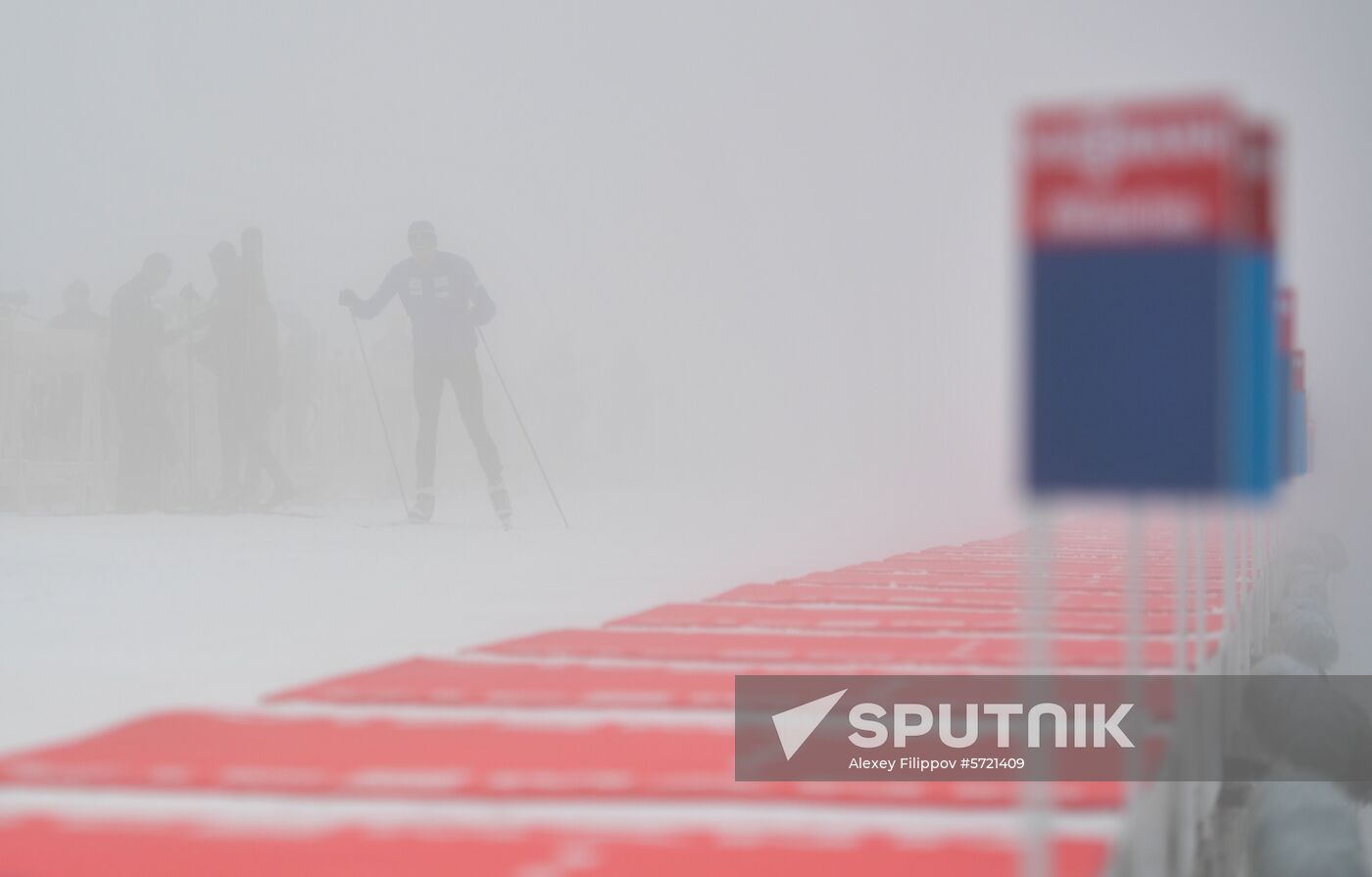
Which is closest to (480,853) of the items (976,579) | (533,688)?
(533,688)

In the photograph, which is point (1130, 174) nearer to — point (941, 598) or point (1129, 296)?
point (1129, 296)

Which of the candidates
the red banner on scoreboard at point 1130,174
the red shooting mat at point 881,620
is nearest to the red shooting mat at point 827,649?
the red shooting mat at point 881,620

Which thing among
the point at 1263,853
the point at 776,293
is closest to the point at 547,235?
the point at 776,293

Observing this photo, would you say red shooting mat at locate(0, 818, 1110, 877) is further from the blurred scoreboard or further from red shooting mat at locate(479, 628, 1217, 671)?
red shooting mat at locate(479, 628, 1217, 671)

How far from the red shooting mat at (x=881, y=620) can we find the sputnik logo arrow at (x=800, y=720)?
0.98 metres

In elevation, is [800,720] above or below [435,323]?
below

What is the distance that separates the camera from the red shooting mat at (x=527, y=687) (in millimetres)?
2445

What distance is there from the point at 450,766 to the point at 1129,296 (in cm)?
111

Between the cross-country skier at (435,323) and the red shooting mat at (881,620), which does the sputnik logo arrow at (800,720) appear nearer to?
the red shooting mat at (881,620)

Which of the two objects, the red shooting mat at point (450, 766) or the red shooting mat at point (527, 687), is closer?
the red shooting mat at point (450, 766)

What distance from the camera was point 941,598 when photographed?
4270mm

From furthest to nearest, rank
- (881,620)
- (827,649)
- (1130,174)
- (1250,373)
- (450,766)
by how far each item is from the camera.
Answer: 1. (881,620)
2. (827,649)
3. (450,766)
4. (1250,373)
5. (1130,174)

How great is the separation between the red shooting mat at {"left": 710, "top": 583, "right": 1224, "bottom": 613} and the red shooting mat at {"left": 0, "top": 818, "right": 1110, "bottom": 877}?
2.36 m

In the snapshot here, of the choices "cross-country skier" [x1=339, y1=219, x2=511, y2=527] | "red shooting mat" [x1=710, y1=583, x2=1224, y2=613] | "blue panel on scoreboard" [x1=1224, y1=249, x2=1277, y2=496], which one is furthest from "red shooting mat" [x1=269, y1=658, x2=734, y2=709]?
"cross-country skier" [x1=339, y1=219, x2=511, y2=527]
